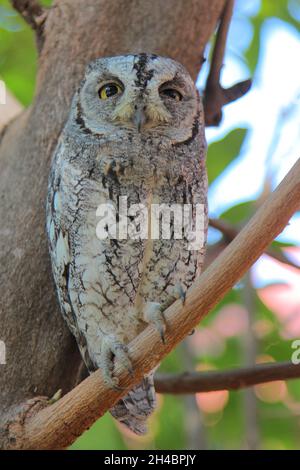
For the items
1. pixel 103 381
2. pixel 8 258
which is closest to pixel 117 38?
pixel 8 258

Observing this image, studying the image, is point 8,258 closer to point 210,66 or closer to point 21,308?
point 21,308

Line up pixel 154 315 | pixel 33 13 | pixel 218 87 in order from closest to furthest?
pixel 154 315 → pixel 33 13 → pixel 218 87

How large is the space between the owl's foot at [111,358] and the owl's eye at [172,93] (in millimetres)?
557

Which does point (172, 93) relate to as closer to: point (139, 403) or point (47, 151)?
point (47, 151)

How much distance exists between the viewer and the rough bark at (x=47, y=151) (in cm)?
169

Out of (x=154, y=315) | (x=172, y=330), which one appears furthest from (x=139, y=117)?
(x=172, y=330)

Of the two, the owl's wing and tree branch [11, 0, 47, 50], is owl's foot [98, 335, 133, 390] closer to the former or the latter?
the owl's wing

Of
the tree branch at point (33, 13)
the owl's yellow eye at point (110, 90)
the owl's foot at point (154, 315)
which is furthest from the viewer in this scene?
the tree branch at point (33, 13)

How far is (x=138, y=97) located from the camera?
171 cm

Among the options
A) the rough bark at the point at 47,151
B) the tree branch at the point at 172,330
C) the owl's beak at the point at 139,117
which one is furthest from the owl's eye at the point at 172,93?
the tree branch at the point at 172,330

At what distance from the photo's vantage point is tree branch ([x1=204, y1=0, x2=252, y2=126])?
2105 millimetres

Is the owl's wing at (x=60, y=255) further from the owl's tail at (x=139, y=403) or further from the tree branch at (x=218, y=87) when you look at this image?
the tree branch at (x=218, y=87)

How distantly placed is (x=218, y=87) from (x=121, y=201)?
61cm

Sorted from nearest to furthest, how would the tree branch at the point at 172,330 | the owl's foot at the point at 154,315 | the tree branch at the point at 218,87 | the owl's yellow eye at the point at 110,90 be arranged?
the tree branch at the point at 172,330 < the owl's foot at the point at 154,315 < the owl's yellow eye at the point at 110,90 < the tree branch at the point at 218,87
